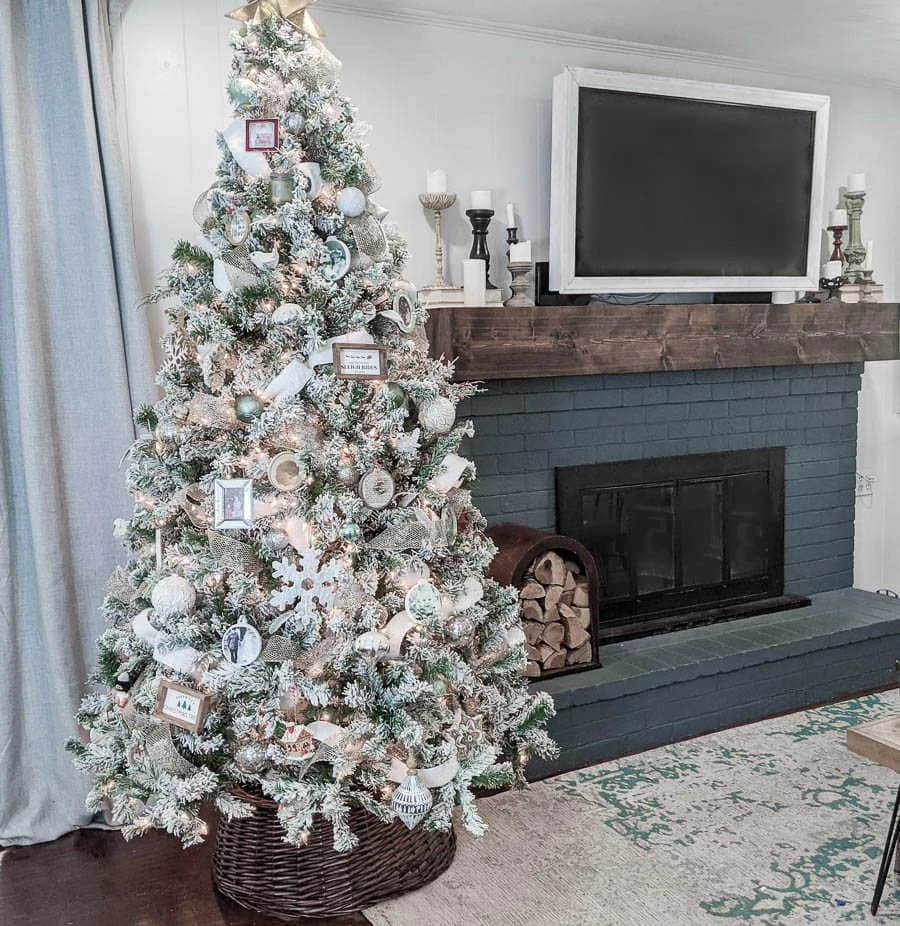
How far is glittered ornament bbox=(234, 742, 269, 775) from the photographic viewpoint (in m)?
2.03

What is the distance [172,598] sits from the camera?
2029 millimetres

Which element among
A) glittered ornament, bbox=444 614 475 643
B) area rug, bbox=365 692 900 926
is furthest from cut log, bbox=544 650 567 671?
glittered ornament, bbox=444 614 475 643

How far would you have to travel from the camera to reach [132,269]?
2.59 m

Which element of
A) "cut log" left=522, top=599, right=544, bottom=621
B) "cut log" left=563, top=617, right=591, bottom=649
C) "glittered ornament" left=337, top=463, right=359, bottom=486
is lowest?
"cut log" left=563, top=617, right=591, bottom=649

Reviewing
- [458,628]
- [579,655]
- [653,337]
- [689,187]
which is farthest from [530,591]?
[689,187]

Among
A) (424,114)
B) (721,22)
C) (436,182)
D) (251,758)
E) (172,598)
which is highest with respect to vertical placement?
Answer: (721,22)

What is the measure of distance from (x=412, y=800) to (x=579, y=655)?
119 centimetres

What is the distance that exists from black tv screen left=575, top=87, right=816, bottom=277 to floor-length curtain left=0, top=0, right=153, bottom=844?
1.51 m

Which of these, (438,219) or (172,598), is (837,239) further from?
(172,598)

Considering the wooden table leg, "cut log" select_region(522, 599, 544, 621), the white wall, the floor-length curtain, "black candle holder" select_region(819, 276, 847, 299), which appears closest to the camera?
the wooden table leg

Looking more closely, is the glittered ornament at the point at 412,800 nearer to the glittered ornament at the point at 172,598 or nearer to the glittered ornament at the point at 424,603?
the glittered ornament at the point at 424,603

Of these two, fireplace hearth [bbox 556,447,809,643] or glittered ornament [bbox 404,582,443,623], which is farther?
fireplace hearth [bbox 556,447,809,643]

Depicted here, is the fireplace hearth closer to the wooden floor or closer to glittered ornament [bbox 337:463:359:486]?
glittered ornament [bbox 337:463:359:486]

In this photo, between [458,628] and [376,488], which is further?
[458,628]
